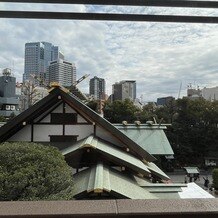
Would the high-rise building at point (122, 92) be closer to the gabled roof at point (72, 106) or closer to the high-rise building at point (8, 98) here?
the high-rise building at point (8, 98)

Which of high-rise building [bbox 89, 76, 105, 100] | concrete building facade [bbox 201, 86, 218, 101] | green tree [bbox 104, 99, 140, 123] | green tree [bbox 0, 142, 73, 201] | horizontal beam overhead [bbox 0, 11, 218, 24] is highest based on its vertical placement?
concrete building facade [bbox 201, 86, 218, 101]

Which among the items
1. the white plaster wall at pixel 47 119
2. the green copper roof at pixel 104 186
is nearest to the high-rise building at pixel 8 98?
the white plaster wall at pixel 47 119

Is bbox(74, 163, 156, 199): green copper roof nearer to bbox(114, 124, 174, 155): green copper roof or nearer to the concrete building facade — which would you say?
bbox(114, 124, 174, 155): green copper roof

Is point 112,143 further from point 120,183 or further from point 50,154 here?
point 50,154

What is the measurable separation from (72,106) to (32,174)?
4702 mm

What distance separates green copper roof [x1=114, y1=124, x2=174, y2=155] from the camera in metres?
12.8

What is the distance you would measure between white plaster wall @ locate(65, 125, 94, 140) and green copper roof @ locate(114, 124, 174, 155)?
2925mm

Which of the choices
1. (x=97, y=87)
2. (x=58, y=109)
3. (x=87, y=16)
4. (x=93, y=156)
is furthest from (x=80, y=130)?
(x=97, y=87)

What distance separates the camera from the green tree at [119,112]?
123 ft

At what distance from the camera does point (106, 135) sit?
10.3 metres

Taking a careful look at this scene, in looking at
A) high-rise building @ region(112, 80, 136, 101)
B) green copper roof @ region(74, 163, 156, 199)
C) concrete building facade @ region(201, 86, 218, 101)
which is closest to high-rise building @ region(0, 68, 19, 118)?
high-rise building @ region(112, 80, 136, 101)

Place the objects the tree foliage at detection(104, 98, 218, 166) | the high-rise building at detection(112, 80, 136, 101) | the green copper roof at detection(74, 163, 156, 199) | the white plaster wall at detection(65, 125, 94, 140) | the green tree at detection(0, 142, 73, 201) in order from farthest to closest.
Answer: the high-rise building at detection(112, 80, 136, 101) → the tree foliage at detection(104, 98, 218, 166) → the white plaster wall at detection(65, 125, 94, 140) → the green copper roof at detection(74, 163, 156, 199) → the green tree at detection(0, 142, 73, 201)

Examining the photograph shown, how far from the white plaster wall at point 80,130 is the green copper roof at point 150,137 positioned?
2925 millimetres

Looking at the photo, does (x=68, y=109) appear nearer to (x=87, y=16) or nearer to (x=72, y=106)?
(x=72, y=106)
